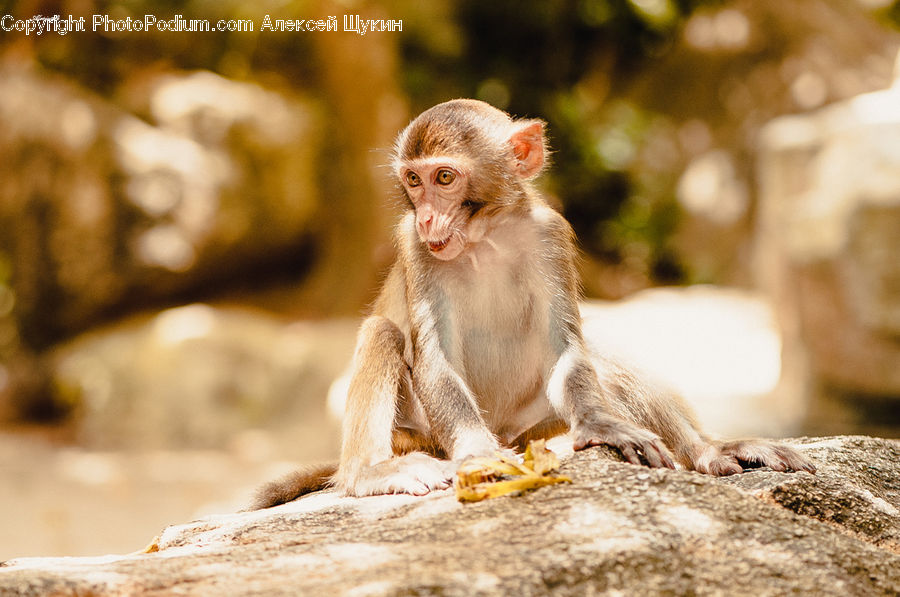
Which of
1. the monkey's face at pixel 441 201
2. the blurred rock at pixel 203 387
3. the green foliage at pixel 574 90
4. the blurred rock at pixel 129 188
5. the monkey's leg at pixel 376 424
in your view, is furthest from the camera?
the green foliage at pixel 574 90

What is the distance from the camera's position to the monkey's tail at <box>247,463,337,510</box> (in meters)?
5.14

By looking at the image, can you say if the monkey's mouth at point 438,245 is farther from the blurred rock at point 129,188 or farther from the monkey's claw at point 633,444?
the blurred rock at point 129,188

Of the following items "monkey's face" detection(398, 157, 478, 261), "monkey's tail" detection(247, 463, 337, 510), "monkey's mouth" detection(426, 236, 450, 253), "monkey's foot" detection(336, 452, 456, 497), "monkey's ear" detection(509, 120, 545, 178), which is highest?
"monkey's ear" detection(509, 120, 545, 178)

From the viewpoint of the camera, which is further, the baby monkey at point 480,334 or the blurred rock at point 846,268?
A: the blurred rock at point 846,268

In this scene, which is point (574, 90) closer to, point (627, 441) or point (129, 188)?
point (129, 188)

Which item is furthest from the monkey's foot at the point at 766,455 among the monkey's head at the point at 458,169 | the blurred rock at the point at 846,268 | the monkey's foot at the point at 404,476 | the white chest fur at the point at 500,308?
the blurred rock at the point at 846,268

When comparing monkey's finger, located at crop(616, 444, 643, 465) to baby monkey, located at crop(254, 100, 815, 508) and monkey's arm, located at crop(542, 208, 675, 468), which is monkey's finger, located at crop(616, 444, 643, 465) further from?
baby monkey, located at crop(254, 100, 815, 508)

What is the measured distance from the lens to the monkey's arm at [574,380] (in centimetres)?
393

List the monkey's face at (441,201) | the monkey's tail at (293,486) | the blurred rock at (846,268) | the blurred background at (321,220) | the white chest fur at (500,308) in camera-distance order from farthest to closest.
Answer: the blurred background at (321,220) → the blurred rock at (846,268) → the monkey's tail at (293,486) → the white chest fur at (500,308) → the monkey's face at (441,201)

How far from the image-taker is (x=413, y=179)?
15.3ft

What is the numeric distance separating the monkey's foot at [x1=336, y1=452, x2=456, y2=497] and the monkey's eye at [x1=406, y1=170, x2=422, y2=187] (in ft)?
4.29

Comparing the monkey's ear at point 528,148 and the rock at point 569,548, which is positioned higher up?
A: the monkey's ear at point 528,148

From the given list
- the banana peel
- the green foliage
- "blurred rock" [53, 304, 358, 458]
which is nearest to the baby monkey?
the banana peel

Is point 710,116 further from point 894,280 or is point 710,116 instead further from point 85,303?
point 85,303
